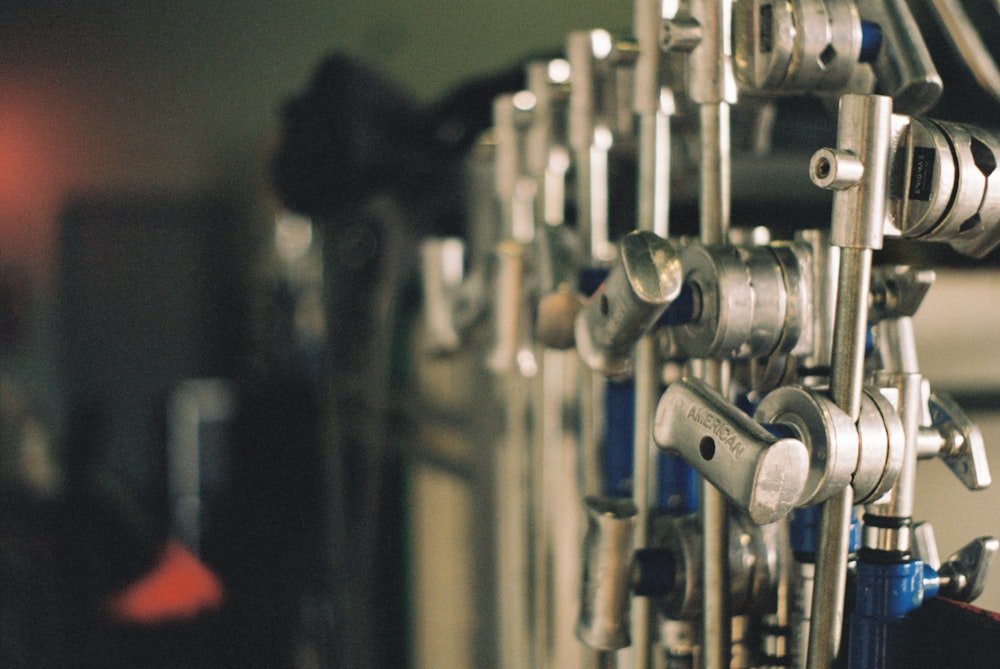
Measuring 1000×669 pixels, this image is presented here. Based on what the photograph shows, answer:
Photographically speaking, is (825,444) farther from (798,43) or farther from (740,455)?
(798,43)

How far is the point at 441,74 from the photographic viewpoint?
1789mm

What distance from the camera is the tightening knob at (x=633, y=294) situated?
18.7 inches

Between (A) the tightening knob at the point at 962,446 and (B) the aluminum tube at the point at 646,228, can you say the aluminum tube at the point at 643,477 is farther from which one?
(A) the tightening knob at the point at 962,446

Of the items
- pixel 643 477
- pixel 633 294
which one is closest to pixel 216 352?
pixel 643 477

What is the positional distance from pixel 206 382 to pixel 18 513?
51 centimetres

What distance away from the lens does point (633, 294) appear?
1.57 feet

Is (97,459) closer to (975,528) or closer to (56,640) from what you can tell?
(56,640)

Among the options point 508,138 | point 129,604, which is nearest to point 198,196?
point 129,604

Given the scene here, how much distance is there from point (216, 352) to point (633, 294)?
1.91 meters

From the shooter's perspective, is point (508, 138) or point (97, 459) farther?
point (97, 459)


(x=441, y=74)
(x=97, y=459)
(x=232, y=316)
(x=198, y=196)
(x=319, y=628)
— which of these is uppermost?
(x=441, y=74)

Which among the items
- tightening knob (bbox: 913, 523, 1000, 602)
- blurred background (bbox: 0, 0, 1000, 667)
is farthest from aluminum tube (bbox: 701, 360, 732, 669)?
blurred background (bbox: 0, 0, 1000, 667)

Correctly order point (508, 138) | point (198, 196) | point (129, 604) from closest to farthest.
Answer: point (508, 138), point (129, 604), point (198, 196)

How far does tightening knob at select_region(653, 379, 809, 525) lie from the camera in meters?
0.41
